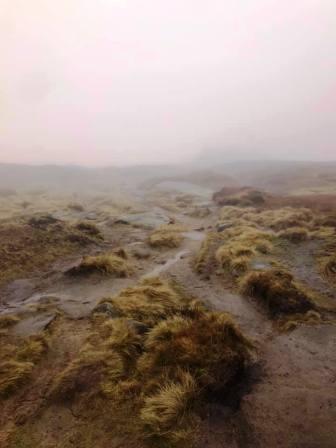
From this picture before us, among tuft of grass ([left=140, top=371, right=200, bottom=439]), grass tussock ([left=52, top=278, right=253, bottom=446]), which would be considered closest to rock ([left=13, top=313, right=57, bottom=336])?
grass tussock ([left=52, top=278, right=253, bottom=446])

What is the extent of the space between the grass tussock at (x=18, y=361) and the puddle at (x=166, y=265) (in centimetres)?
613

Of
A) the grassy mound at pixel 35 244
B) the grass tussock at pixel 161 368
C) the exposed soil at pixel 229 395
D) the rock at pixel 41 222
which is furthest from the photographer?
the rock at pixel 41 222

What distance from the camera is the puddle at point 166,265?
1330cm

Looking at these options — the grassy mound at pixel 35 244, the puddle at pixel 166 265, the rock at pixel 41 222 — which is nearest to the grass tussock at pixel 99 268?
the puddle at pixel 166 265

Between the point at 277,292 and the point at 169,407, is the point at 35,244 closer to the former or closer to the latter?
the point at 277,292

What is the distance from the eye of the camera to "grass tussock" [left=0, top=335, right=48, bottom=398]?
600 centimetres

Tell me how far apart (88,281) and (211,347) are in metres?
7.52

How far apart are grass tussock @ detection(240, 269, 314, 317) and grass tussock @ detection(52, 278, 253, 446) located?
264cm

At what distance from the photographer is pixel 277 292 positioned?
372 inches

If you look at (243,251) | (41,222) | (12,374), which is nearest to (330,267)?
(243,251)

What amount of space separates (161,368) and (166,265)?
866 centimetres

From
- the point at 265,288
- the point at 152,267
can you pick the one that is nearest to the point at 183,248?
the point at 152,267

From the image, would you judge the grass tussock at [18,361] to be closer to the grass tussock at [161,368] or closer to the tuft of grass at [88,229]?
the grass tussock at [161,368]

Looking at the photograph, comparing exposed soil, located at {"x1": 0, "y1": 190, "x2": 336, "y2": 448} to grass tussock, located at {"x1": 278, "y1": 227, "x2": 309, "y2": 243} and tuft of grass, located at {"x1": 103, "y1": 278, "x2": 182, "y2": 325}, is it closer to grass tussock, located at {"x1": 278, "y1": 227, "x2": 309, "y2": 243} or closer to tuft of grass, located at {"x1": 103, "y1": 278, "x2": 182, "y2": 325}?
tuft of grass, located at {"x1": 103, "y1": 278, "x2": 182, "y2": 325}
